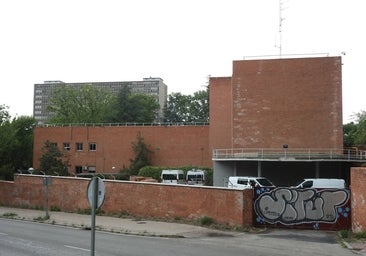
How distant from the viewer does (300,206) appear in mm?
21359

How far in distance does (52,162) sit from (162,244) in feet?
160

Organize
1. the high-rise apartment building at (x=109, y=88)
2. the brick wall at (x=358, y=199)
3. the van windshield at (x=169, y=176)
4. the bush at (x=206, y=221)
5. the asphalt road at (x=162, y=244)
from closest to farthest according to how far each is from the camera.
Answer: the asphalt road at (x=162, y=244) → the brick wall at (x=358, y=199) → the bush at (x=206, y=221) → the van windshield at (x=169, y=176) → the high-rise apartment building at (x=109, y=88)

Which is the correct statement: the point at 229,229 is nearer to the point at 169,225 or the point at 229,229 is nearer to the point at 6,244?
the point at 169,225

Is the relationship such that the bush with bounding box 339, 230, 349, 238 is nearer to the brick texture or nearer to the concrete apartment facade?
the concrete apartment facade

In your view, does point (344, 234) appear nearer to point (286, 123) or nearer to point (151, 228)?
point (151, 228)

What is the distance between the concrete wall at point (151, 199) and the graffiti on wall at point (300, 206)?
72 centimetres

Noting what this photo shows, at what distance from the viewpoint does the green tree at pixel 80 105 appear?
297 ft

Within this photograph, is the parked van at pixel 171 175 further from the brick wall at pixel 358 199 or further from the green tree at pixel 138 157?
the brick wall at pixel 358 199

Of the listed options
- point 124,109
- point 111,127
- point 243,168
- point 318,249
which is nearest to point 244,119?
point 243,168

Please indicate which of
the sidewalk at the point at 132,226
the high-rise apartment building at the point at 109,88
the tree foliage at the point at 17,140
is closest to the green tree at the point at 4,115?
the tree foliage at the point at 17,140

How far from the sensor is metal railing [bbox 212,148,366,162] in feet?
148

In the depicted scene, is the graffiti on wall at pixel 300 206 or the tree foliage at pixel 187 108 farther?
the tree foliage at pixel 187 108

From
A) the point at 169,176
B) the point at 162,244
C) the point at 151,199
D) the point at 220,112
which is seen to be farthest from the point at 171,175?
the point at 162,244

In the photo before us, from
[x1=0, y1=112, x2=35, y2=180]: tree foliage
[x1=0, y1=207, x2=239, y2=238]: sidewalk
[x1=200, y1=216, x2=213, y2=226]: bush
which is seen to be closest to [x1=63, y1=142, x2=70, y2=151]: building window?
[x1=0, y1=112, x2=35, y2=180]: tree foliage
